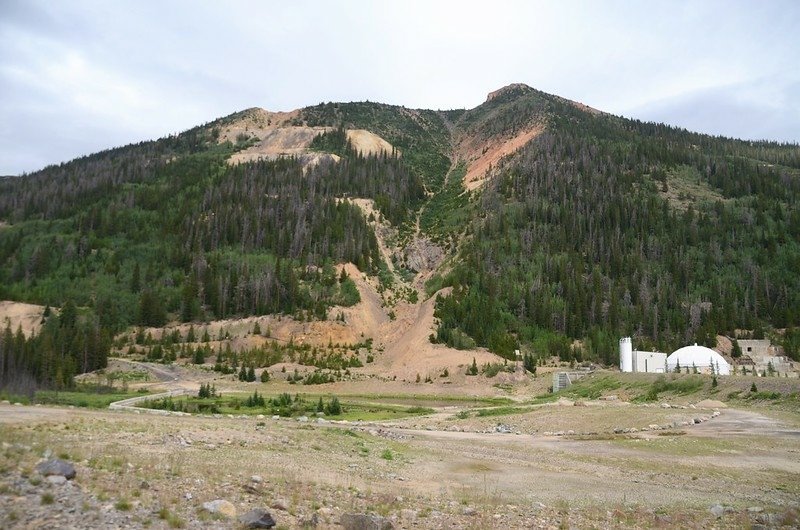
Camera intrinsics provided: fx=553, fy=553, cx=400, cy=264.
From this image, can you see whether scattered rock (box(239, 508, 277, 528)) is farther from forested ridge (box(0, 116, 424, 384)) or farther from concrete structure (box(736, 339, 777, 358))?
concrete structure (box(736, 339, 777, 358))

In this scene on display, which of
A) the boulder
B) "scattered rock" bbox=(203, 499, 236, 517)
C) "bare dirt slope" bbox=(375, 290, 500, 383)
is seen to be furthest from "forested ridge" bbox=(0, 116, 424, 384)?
"scattered rock" bbox=(203, 499, 236, 517)

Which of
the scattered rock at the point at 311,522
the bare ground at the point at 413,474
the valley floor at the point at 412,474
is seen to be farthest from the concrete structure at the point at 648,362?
the scattered rock at the point at 311,522

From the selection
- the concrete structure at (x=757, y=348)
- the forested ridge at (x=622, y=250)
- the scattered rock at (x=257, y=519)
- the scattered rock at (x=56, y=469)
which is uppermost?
the forested ridge at (x=622, y=250)

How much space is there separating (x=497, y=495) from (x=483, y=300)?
8281 centimetres

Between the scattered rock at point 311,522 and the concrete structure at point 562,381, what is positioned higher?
the scattered rock at point 311,522

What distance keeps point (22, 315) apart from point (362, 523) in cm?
10492

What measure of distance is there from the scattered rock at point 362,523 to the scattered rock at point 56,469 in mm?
5790

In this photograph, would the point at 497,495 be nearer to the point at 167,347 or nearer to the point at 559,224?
the point at 167,347

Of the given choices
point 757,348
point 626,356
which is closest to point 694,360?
point 626,356

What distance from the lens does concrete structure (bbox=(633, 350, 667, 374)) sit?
222ft

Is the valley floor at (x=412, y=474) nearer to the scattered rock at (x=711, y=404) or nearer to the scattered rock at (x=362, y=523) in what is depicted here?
the scattered rock at (x=362, y=523)

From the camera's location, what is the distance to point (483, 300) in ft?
325

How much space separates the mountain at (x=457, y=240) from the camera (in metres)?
99.6

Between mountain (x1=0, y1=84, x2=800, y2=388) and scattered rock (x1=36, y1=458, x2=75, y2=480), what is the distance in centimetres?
6619
